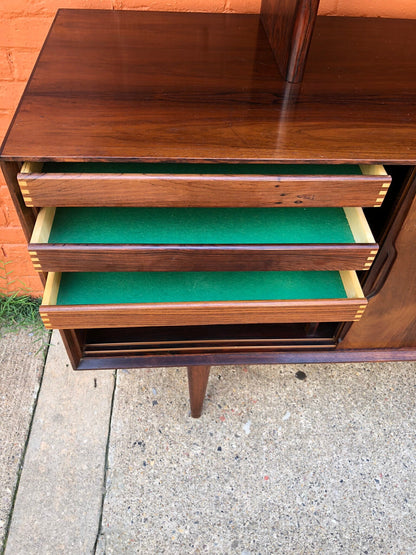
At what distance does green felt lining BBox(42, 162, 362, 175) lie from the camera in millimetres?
976

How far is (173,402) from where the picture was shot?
1.60m

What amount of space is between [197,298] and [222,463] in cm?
65

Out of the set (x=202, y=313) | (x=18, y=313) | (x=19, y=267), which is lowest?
(x=18, y=313)

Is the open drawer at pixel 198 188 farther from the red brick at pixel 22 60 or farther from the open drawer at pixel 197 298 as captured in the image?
the red brick at pixel 22 60

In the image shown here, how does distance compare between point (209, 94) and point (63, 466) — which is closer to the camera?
→ point (209, 94)

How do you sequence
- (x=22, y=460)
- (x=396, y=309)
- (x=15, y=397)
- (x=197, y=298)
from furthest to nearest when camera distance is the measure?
(x=15, y=397) → (x=22, y=460) → (x=396, y=309) → (x=197, y=298)

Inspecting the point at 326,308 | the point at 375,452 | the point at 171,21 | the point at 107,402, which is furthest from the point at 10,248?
the point at 375,452

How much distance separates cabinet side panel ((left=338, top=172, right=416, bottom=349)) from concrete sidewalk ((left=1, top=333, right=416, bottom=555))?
0.39 m

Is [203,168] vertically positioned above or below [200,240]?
above

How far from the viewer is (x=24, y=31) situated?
130 cm

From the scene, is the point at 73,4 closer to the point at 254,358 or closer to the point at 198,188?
the point at 198,188

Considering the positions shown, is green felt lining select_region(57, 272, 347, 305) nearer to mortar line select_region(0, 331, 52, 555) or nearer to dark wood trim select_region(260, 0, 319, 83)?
dark wood trim select_region(260, 0, 319, 83)

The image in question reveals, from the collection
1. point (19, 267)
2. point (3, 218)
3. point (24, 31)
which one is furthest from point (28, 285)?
point (24, 31)

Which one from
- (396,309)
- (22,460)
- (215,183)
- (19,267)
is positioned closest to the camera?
(215,183)
